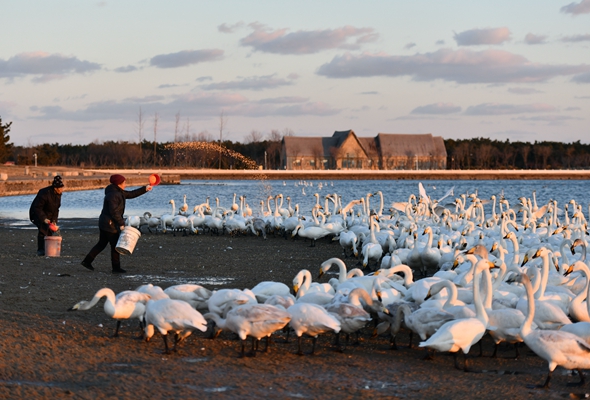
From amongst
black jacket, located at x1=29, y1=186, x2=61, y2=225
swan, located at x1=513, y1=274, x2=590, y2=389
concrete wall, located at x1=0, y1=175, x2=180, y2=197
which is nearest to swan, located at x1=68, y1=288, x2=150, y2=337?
swan, located at x1=513, y1=274, x2=590, y2=389

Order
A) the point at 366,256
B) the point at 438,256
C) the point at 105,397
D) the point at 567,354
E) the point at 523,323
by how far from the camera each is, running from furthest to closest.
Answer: the point at 366,256
the point at 438,256
the point at 523,323
the point at 567,354
the point at 105,397

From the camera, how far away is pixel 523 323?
664cm

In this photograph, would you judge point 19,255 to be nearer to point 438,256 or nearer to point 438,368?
point 438,256

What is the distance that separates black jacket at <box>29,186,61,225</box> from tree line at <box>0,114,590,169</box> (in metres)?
80.3

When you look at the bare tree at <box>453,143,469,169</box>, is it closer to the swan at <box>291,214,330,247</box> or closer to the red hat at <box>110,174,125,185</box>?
the swan at <box>291,214,330,247</box>

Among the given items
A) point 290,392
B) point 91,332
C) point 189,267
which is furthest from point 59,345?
point 189,267

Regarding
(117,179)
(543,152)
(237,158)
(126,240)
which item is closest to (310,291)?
(126,240)

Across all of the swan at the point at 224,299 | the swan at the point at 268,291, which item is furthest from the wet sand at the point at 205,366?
the swan at the point at 268,291

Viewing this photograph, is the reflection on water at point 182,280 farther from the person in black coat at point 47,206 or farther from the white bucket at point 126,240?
the person in black coat at point 47,206

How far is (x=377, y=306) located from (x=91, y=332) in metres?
2.81

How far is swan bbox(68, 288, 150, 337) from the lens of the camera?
24.1 feet

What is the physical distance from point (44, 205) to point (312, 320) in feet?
24.3

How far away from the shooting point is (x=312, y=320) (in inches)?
272

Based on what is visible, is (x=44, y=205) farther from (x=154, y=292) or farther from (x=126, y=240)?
(x=154, y=292)
